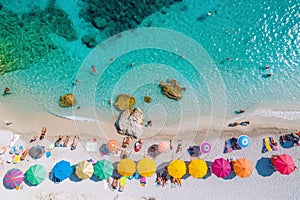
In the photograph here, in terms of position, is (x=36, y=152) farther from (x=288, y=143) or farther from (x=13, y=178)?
(x=288, y=143)

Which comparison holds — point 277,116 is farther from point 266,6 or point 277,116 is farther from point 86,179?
point 86,179

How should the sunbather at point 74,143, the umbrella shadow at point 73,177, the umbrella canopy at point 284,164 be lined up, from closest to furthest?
the umbrella canopy at point 284,164, the umbrella shadow at point 73,177, the sunbather at point 74,143

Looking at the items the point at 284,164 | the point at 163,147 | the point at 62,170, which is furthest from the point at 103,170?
the point at 284,164

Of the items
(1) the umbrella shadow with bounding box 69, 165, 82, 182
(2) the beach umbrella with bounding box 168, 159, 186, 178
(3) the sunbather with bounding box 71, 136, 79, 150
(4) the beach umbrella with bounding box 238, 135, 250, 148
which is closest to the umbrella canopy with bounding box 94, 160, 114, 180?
(1) the umbrella shadow with bounding box 69, 165, 82, 182

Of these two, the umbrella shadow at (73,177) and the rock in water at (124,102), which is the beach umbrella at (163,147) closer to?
the rock in water at (124,102)

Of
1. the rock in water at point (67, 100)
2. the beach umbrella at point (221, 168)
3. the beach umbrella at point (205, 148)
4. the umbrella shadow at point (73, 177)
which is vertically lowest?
the umbrella shadow at point (73, 177)

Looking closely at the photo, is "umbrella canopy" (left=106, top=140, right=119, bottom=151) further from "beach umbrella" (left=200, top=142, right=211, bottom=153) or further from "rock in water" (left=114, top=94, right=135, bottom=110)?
"beach umbrella" (left=200, top=142, right=211, bottom=153)

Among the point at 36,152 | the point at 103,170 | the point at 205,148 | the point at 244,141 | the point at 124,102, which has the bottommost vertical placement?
the point at 103,170

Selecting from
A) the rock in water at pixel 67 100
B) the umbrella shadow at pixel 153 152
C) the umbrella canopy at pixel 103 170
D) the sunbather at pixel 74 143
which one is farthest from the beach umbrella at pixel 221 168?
the rock in water at pixel 67 100
